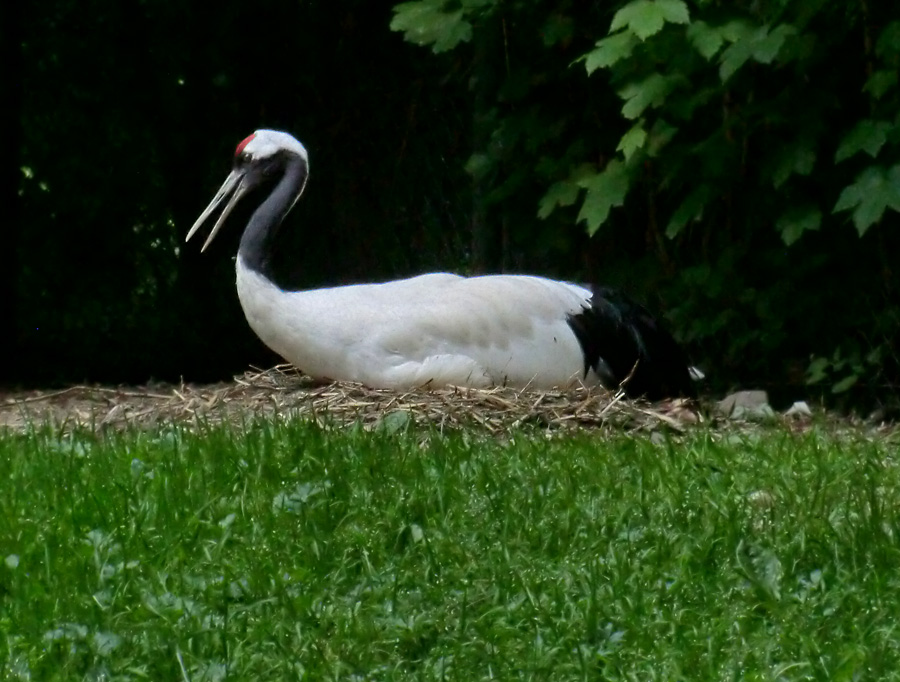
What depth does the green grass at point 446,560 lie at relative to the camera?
3205 mm

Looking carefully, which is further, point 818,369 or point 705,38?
point 818,369

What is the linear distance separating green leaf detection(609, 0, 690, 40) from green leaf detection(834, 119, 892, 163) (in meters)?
0.79

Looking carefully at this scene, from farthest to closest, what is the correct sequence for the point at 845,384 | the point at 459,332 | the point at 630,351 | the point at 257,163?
the point at 257,163 → the point at 845,384 → the point at 630,351 → the point at 459,332

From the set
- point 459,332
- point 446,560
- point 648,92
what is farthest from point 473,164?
point 446,560

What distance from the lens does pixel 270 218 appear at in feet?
21.6

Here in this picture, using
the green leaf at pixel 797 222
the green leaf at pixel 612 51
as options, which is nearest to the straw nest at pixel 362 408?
the green leaf at pixel 797 222

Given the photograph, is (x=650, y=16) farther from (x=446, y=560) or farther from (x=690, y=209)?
(x=446, y=560)

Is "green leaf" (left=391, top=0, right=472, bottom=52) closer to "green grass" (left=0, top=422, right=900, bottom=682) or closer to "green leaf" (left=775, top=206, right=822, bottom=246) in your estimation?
"green leaf" (left=775, top=206, right=822, bottom=246)

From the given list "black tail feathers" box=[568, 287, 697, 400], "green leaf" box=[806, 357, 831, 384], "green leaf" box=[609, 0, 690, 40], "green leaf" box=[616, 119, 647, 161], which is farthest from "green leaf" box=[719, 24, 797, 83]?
"green leaf" box=[806, 357, 831, 384]

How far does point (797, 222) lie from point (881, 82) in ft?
2.36

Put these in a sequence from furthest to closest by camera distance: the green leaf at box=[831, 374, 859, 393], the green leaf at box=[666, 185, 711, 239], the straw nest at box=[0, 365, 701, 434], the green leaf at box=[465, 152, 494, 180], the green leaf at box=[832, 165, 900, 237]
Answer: the green leaf at box=[465, 152, 494, 180], the green leaf at box=[831, 374, 859, 393], the green leaf at box=[666, 185, 711, 239], the green leaf at box=[832, 165, 900, 237], the straw nest at box=[0, 365, 701, 434]

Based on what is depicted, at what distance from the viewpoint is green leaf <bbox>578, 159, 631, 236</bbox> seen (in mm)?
6375

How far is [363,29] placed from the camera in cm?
882

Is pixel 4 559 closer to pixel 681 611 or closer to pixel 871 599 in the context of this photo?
pixel 681 611
